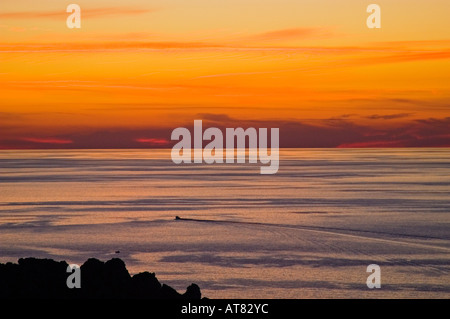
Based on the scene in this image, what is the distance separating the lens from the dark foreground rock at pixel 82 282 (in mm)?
19750

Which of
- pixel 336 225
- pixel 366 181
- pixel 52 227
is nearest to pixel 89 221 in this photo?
pixel 52 227

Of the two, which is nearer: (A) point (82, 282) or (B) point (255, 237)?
(A) point (82, 282)

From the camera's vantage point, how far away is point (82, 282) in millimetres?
20156

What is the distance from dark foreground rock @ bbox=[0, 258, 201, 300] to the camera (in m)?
19.8

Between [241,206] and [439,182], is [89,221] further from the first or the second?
[439,182]

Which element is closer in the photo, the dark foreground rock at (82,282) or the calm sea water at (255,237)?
the dark foreground rock at (82,282)

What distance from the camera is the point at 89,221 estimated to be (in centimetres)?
4781

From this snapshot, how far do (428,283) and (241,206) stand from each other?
3175cm

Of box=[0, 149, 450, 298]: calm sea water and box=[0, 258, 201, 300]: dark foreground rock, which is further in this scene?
box=[0, 149, 450, 298]: calm sea water

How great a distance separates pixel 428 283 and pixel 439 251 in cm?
734

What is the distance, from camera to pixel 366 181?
305 ft
